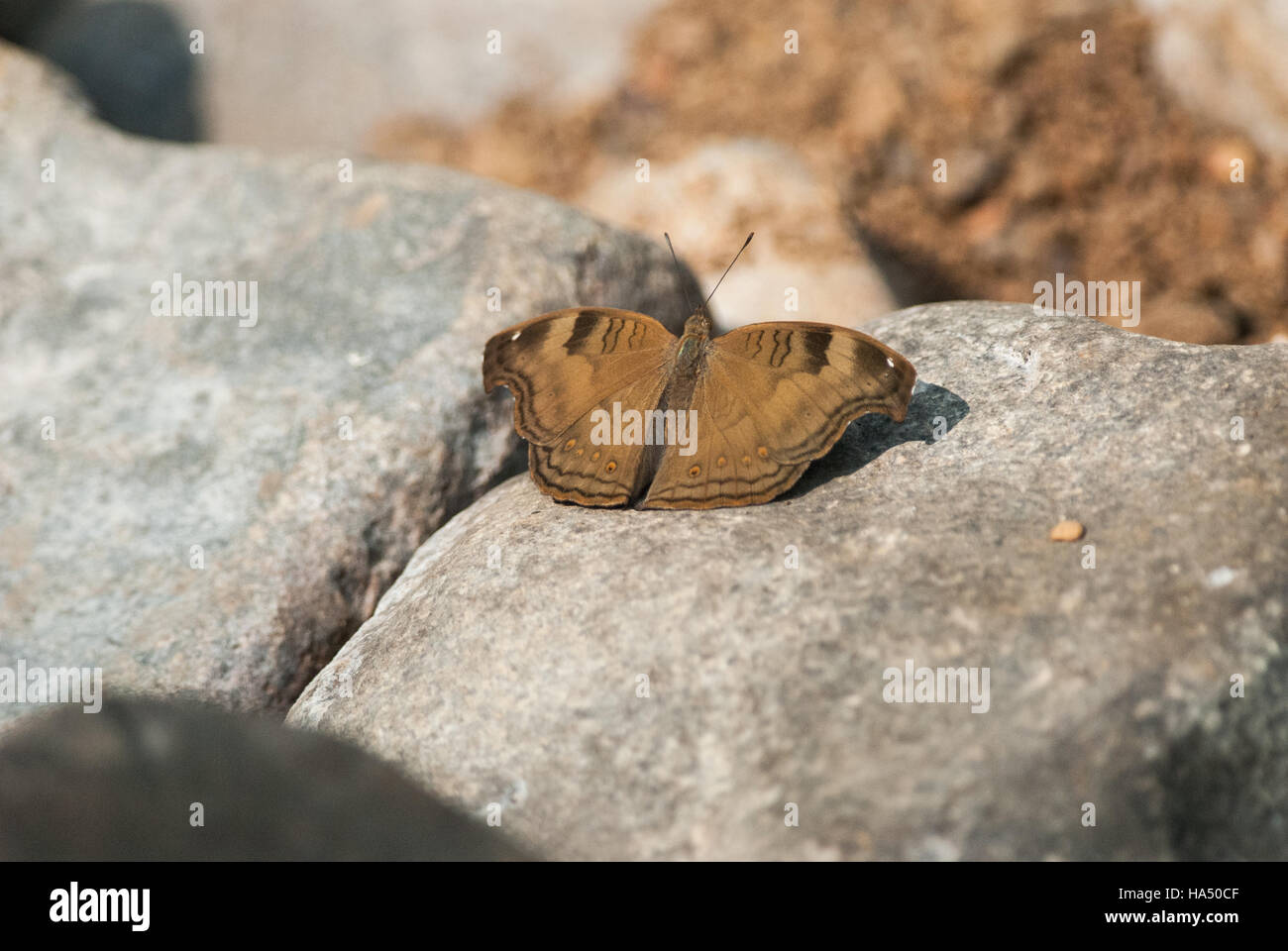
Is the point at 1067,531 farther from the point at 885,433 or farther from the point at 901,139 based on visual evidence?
the point at 901,139

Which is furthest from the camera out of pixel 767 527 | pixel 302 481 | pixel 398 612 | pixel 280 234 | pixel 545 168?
pixel 545 168

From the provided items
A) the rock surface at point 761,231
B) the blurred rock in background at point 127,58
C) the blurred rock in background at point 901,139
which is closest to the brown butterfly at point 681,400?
the rock surface at point 761,231

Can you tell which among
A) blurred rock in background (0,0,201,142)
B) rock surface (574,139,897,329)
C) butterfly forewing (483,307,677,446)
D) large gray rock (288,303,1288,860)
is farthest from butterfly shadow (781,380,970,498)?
blurred rock in background (0,0,201,142)

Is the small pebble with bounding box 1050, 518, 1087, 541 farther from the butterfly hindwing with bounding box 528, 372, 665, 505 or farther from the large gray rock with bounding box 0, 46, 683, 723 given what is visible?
the large gray rock with bounding box 0, 46, 683, 723

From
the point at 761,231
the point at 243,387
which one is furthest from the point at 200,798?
the point at 761,231

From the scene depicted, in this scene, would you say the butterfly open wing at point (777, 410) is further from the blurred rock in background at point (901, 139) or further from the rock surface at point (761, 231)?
the blurred rock in background at point (901, 139)

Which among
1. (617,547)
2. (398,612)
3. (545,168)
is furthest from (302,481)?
(545,168)
